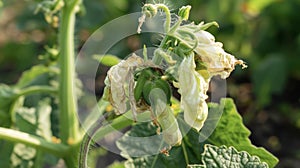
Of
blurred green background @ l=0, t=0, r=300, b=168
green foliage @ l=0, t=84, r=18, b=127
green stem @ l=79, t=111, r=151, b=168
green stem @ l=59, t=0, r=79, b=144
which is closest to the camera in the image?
green stem @ l=79, t=111, r=151, b=168

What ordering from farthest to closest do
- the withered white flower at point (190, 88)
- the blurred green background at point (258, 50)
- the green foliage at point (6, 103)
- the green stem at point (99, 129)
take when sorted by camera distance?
the blurred green background at point (258, 50)
the green foliage at point (6, 103)
the green stem at point (99, 129)
the withered white flower at point (190, 88)

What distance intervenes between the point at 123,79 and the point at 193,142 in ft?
1.68

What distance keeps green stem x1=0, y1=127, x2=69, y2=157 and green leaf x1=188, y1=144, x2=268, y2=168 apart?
1.52 feet

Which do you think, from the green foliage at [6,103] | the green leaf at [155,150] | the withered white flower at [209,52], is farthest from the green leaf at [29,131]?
the withered white flower at [209,52]

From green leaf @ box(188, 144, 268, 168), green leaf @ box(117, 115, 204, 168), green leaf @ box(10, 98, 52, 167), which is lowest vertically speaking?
green leaf @ box(10, 98, 52, 167)

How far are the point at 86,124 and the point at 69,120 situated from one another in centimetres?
5

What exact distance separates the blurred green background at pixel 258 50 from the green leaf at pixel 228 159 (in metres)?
2.12

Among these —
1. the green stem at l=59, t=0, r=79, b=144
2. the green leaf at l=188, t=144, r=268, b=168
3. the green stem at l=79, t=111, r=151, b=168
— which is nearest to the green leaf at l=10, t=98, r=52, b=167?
the green stem at l=59, t=0, r=79, b=144

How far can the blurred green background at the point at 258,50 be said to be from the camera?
370 centimetres

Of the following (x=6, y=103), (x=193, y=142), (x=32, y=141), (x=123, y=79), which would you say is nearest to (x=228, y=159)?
(x=193, y=142)

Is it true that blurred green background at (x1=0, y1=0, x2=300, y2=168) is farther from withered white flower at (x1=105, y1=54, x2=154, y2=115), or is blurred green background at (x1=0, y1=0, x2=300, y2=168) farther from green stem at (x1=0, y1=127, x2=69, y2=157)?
withered white flower at (x1=105, y1=54, x2=154, y2=115)

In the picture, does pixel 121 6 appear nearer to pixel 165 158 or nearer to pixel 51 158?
pixel 51 158

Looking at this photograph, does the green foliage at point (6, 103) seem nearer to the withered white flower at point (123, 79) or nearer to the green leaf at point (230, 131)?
the green leaf at point (230, 131)

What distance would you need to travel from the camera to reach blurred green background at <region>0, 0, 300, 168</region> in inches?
146
